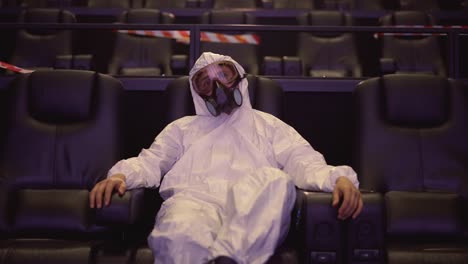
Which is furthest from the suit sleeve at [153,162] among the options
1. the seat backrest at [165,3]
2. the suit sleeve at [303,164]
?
the seat backrest at [165,3]

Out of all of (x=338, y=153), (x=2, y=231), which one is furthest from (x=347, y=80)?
(x=2, y=231)

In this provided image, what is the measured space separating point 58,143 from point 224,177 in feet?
2.32

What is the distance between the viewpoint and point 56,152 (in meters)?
2.08

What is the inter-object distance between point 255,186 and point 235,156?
1.82ft

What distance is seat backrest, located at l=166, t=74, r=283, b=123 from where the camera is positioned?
7.26 ft

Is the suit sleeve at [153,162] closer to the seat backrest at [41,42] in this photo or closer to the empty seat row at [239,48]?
the empty seat row at [239,48]

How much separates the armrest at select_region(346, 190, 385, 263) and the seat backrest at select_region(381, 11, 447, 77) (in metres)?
2.85

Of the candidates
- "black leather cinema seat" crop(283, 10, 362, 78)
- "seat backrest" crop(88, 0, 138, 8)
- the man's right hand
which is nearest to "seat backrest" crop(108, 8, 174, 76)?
"black leather cinema seat" crop(283, 10, 362, 78)

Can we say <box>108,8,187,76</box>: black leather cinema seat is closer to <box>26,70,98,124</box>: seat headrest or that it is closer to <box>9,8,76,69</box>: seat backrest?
<box>9,8,76,69</box>: seat backrest

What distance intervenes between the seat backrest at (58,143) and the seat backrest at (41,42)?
1.91 m

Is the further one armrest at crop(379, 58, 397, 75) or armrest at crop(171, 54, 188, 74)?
armrest at crop(379, 58, 397, 75)

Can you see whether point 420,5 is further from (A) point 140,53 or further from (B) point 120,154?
(B) point 120,154

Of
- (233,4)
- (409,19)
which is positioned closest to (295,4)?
(233,4)

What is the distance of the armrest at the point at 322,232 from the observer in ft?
4.53
